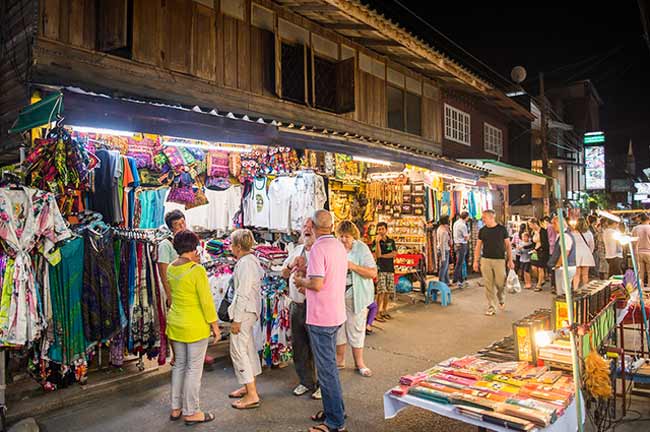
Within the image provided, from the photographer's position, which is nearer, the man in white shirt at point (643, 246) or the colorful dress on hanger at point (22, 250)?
the colorful dress on hanger at point (22, 250)

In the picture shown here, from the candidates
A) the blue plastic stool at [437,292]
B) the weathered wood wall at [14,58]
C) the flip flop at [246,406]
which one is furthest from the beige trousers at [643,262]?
the weathered wood wall at [14,58]

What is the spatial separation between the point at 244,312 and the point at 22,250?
2.39 meters

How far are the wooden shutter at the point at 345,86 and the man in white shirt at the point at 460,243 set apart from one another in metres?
4.78

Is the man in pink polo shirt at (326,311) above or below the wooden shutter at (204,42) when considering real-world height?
below

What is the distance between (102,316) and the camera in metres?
5.36

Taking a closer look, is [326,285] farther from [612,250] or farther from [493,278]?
[612,250]

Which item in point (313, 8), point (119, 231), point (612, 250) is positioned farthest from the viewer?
point (612, 250)

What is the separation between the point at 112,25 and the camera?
665cm

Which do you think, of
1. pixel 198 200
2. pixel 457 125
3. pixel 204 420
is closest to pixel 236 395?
pixel 204 420

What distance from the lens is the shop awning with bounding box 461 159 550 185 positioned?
13.6 m

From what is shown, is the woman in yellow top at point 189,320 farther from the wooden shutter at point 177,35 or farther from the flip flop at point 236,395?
the wooden shutter at point 177,35

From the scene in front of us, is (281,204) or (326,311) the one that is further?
(281,204)

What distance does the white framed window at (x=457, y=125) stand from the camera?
17.0m

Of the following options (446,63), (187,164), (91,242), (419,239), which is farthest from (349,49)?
(91,242)
